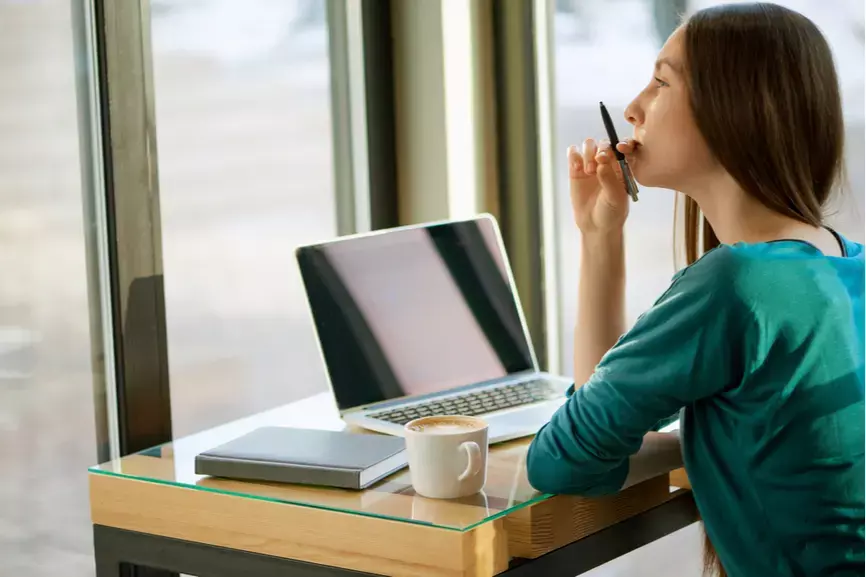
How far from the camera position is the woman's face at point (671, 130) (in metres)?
1.14

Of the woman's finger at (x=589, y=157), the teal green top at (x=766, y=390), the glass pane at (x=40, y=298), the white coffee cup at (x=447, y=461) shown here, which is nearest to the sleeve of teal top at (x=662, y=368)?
the teal green top at (x=766, y=390)

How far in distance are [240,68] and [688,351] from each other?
1.10m

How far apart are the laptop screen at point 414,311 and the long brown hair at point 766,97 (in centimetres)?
55

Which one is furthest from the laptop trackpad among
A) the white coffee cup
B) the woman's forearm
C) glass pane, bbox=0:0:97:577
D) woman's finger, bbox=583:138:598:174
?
glass pane, bbox=0:0:97:577

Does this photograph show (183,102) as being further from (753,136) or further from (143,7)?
(753,136)

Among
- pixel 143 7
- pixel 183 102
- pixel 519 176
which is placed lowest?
pixel 519 176

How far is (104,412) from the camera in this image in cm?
157

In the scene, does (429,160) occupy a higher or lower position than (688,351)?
higher

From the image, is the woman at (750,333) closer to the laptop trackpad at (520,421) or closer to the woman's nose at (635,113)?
the woman's nose at (635,113)

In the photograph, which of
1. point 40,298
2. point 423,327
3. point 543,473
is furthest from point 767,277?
point 40,298

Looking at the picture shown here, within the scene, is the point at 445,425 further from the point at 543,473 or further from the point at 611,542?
the point at 611,542

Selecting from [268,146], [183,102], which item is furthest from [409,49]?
[183,102]

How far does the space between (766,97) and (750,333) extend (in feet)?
0.77

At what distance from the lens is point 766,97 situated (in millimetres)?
1089
